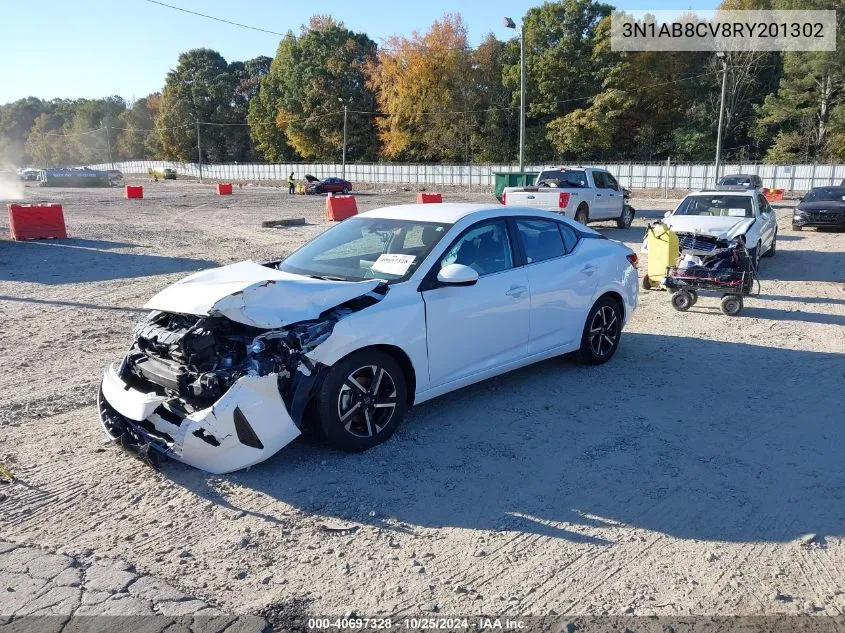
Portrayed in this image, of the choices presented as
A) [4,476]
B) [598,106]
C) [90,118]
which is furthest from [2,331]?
[90,118]

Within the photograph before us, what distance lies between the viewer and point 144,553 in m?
3.59

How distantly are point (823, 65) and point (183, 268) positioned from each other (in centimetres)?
4803

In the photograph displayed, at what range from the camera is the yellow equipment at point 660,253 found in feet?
33.4

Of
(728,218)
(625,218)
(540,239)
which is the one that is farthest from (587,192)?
(540,239)

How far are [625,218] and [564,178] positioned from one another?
2712 millimetres

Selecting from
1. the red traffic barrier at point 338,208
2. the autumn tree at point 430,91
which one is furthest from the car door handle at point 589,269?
the autumn tree at point 430,91

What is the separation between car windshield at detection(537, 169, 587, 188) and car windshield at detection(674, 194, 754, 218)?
24.7 ft

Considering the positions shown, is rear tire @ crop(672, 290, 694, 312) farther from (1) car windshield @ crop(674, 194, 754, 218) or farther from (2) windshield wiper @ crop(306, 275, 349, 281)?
(2) windshield wiper @ crop(306, 275, 349, 281)

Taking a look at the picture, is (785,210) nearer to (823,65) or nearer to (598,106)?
(823,65)

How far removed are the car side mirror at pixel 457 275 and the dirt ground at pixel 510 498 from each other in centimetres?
114

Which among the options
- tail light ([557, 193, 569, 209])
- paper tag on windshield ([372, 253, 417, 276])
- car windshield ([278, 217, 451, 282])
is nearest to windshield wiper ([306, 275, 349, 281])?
car windshield ([278, 217, 451, 282])

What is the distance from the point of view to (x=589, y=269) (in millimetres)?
6609

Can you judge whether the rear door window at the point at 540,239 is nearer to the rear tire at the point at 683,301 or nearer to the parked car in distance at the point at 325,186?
the rear tire at the point at 683,301

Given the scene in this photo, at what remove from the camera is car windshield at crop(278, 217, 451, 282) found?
5262 mm
